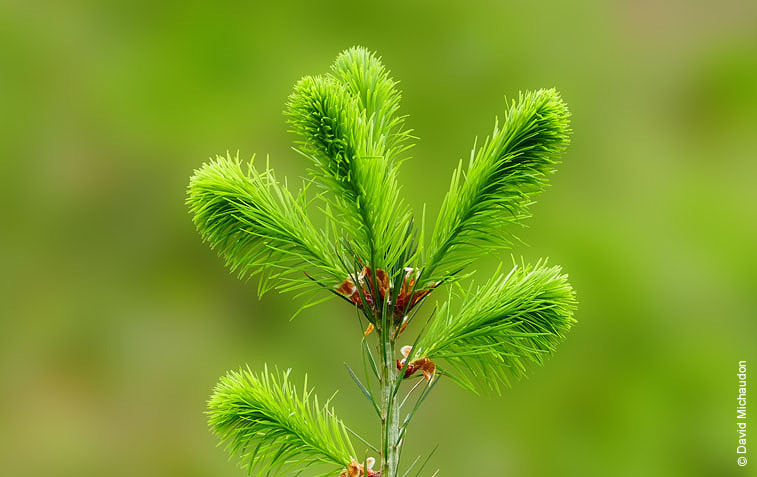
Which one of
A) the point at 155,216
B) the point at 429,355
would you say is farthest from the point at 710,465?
the point at 155,216

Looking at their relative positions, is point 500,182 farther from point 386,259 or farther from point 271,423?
point 271,423

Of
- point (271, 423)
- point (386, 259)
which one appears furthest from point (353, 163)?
point (271, 423)

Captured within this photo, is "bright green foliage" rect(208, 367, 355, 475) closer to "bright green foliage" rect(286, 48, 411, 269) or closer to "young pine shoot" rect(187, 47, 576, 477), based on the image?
"young pine shoot" rect(187, 47, 576, 477)

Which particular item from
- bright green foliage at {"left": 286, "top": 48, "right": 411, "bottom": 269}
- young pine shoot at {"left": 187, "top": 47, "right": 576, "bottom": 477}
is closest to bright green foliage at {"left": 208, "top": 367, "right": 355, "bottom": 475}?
young pine shoot at {"left": 187, "top": 47, "right": 576, "bottom": 477}

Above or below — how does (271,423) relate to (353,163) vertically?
below

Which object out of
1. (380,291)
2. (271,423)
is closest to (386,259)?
(380,291)
